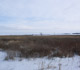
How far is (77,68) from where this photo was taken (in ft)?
19.3

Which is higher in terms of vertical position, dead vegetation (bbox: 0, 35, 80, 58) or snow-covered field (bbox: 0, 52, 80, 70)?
dead vegetation (bbox: 0, 35, 80, 58)

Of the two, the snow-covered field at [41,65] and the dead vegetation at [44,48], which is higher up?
the dead vegetation at [44,48]

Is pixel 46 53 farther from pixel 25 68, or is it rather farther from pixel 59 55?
pixel 25 68

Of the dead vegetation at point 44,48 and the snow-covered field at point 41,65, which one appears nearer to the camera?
the snow-covered field at point 41,65

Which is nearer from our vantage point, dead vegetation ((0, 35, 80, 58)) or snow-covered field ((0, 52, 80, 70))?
snow-covered field ((0, 52, 80, 70))

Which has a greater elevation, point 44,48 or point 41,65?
point 44,48

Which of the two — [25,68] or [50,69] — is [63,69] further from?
[25,68]

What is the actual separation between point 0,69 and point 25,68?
1.28m

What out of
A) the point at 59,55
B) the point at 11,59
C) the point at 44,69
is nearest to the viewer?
the point at 44,69

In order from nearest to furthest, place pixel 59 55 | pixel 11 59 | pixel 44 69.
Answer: pixel 44 69
pixel 11 59
pixel 59 55

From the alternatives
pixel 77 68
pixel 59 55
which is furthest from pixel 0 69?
pixel 59 55

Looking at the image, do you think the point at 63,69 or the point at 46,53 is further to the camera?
the point at 46,53

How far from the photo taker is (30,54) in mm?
9242

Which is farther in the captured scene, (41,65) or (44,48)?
(44,48)
